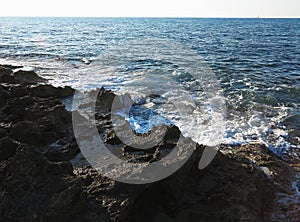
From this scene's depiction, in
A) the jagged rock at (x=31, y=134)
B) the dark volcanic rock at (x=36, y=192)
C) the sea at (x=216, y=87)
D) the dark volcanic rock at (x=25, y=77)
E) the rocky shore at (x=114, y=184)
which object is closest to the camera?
the dark volcanic rock at (x=36, y=192)

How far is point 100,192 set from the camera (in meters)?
3.58

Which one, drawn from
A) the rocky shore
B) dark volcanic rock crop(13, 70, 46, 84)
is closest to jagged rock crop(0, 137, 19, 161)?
the rocky shore

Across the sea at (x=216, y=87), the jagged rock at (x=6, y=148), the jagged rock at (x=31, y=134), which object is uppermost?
the jagged rock at (x=6, y=148)

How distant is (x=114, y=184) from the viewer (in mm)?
3699

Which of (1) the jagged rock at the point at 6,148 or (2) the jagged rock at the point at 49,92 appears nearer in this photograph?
(1) the jagged rock at the point at 6,148

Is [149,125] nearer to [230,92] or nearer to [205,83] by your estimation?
[230,92]

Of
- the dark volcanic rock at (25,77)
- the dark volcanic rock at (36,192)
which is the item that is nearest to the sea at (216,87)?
the dark volcanic rock at (25,77)

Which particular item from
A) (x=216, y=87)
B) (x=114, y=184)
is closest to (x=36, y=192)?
(x=114, y=184)

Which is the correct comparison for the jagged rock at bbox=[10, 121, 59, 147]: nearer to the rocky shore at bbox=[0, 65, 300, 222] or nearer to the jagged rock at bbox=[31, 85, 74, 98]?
the rocky shore at bbox=[0, 65, 300, 222]

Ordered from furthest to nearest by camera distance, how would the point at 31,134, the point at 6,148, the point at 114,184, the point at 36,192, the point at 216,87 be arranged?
1. the point at 216,87
2. the point at 31,134
3. the point at 6,148
4. the point at 114,184
5. the point at 36,192

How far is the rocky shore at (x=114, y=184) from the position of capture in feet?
10.3

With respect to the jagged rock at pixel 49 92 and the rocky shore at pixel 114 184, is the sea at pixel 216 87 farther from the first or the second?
the jagged rock at pixel 49 92

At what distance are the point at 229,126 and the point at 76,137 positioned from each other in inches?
185

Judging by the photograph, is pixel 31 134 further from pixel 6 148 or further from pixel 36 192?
pixel 36 192
